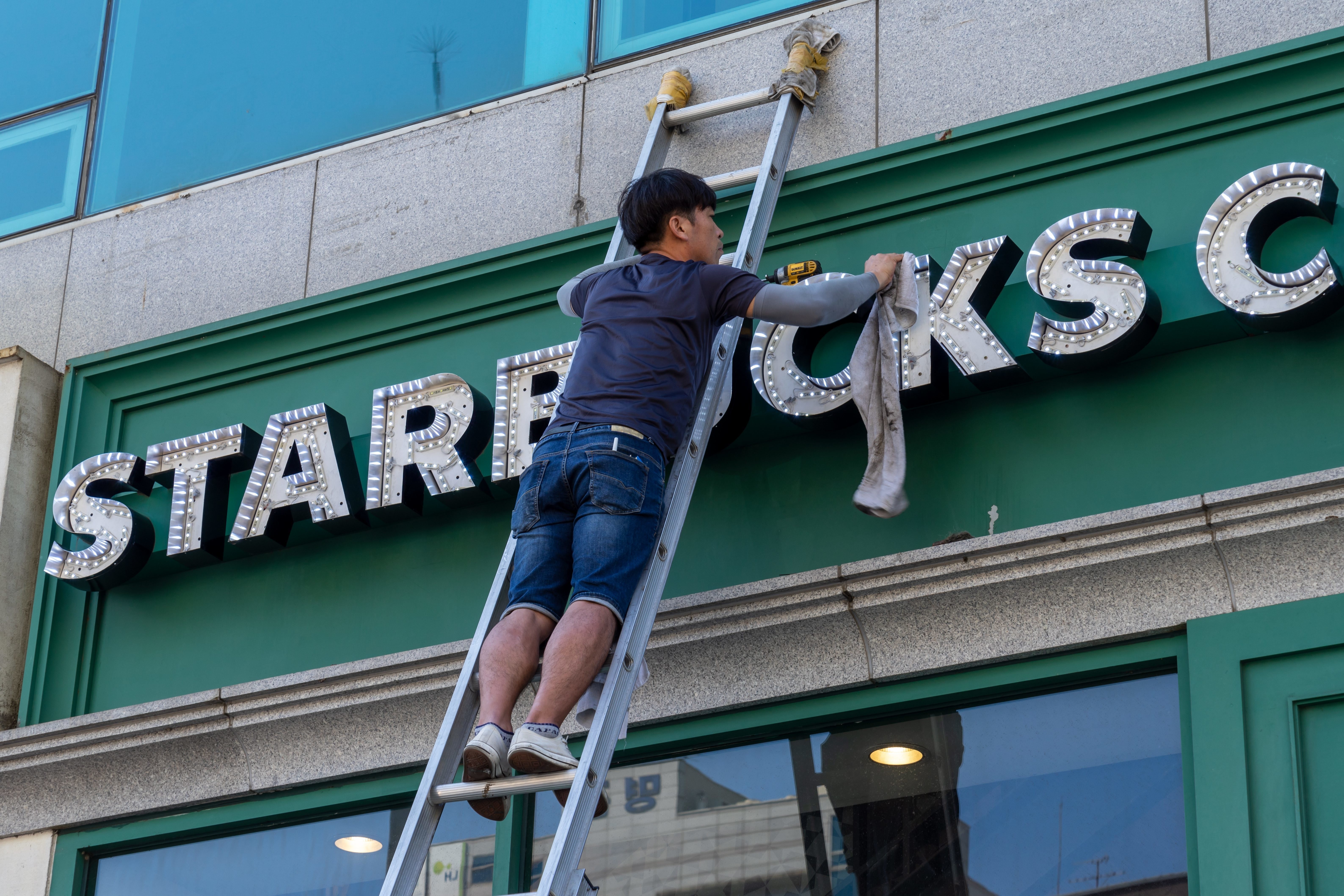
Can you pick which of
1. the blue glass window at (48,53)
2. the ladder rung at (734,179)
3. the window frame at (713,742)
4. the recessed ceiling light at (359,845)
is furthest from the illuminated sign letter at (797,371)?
the blue glass window at (48,53)

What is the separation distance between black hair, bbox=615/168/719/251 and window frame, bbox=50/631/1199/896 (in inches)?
63.4

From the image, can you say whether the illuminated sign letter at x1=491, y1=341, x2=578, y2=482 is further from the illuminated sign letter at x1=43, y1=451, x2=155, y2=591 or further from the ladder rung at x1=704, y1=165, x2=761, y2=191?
the illuminated sign letter at x1=43, y1=451, x2=155, y2=591

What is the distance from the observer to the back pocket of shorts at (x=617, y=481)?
5.10 meters

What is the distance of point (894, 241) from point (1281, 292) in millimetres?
1495

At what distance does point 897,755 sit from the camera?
5.89 m

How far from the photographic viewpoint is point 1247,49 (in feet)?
20.6

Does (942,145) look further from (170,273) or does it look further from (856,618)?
(170,273)

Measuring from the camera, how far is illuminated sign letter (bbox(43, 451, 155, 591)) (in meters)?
7.22

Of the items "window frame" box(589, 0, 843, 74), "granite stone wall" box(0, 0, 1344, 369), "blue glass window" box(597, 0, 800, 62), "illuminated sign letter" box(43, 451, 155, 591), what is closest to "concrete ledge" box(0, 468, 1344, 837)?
"illuminated sign letter" box(43, 451, 155, 591)

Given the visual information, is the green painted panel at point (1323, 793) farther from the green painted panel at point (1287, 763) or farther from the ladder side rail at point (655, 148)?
the ladder side rail at point (655, 148)

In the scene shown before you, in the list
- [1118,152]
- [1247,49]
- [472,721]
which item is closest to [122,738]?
[472,721]

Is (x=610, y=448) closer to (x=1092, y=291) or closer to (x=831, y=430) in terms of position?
(x=831, y=430)

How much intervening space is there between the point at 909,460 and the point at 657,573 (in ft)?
4.38

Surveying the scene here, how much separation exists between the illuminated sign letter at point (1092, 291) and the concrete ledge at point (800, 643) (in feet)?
1.98
